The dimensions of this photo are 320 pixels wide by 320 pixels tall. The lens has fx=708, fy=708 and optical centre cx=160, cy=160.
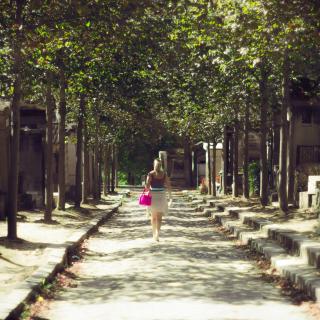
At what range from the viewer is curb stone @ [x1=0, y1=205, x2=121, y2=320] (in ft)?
24.6

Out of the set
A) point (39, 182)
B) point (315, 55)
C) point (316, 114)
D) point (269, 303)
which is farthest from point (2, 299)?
point (316, 114)

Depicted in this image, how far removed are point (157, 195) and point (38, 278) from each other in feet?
21.3

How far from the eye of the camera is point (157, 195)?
1589 cm

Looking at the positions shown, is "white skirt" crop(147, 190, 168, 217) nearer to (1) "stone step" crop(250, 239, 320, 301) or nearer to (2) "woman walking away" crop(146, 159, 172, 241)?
(2) "woman walking away" crop(146, 159, 172, 241)

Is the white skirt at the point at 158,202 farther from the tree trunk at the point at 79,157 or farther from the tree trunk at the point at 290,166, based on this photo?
the tree trunk at the point at 79,157

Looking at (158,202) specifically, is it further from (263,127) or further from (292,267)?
(263,127)

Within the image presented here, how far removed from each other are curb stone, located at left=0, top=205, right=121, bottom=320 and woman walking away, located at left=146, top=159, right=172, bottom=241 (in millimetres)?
1693

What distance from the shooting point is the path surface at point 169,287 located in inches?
312

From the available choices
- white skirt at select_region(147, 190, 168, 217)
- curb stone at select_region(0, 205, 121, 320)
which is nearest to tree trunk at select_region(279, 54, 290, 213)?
white skirt at select_region(147, 190, 168, 217)

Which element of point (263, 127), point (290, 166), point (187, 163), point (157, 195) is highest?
point (263, 127)

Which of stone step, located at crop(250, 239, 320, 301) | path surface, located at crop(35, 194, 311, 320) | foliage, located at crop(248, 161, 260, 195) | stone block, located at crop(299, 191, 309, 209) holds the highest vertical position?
foliage, located at crop(248, 161, 260, 195)

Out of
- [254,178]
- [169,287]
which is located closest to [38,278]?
[169,287]

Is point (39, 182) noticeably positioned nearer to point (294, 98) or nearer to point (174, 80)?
point (174, 80)

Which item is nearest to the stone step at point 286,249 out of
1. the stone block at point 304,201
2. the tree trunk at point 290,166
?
the stone block at point 304,201
